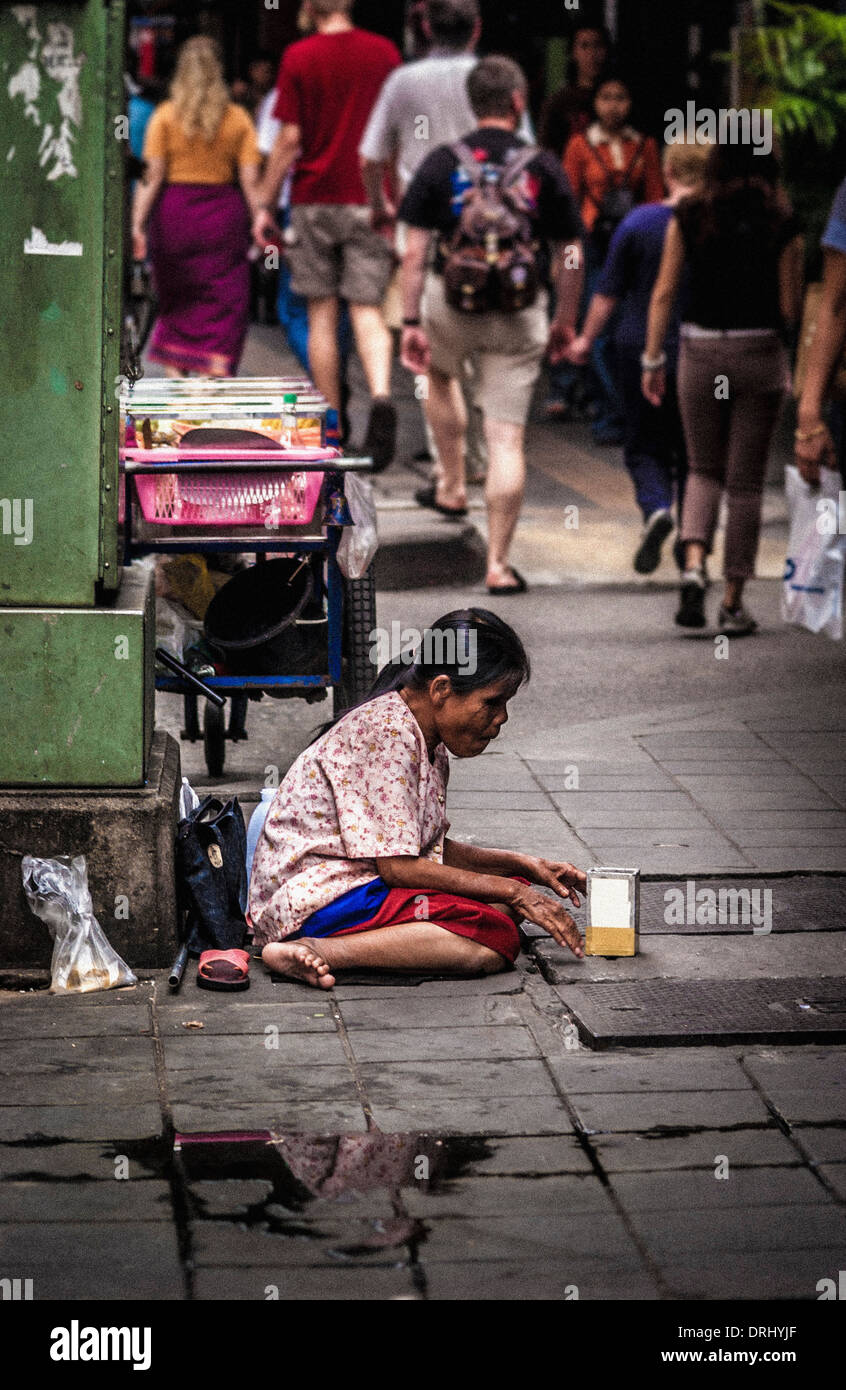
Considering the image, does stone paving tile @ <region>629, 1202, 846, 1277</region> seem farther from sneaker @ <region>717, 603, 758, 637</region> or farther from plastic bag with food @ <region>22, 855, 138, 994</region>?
sneaker @ <region>717, 603, 758, 637</region>

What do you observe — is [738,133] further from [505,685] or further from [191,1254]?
[191,1254]

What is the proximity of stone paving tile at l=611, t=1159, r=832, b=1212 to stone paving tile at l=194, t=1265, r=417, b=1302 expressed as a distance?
513mm

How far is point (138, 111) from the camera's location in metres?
16.2

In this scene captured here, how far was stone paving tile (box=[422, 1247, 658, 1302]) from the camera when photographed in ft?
11.2

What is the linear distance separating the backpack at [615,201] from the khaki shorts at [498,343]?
423cm

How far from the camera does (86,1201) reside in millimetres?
3742

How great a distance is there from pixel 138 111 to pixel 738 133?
343 inches

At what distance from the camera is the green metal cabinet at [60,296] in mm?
4801

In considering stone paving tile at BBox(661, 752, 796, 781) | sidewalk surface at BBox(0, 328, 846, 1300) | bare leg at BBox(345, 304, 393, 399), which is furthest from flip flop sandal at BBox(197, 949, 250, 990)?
bare leg at BBox(345, 304, 393, 399)

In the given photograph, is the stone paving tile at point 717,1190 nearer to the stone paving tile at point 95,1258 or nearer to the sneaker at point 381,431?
the stone paving tile at point 95,1258

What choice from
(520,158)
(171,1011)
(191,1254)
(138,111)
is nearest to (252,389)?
(520,158)

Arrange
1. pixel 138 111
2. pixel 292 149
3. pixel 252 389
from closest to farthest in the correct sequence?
pixel 252 389
pixel 292 149
pixel 138 111

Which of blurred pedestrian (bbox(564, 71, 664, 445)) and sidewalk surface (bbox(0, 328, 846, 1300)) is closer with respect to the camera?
sidewalk surface (bbox(0, 328, 846, 1300))

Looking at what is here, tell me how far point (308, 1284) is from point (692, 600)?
5895 mm
